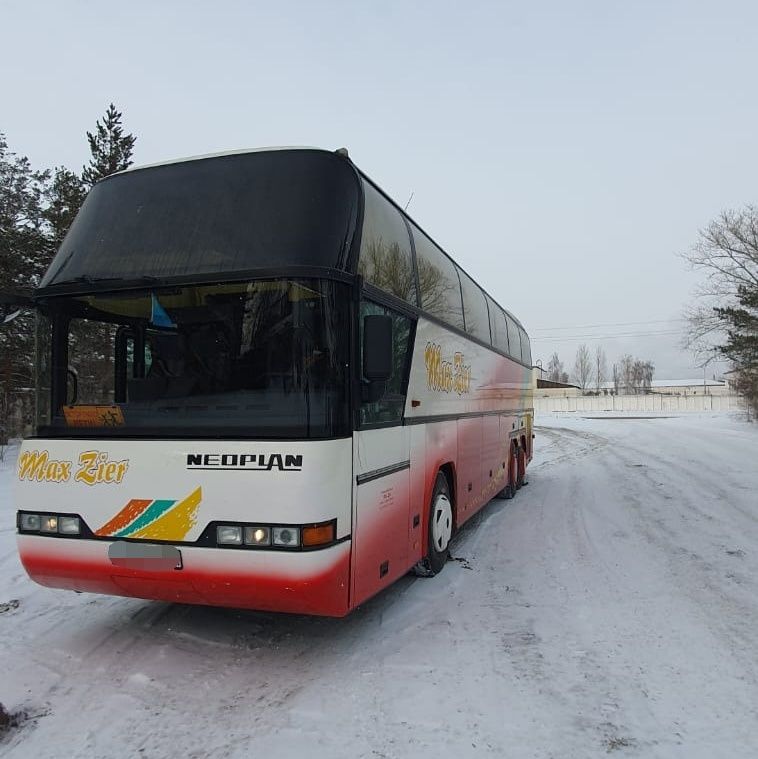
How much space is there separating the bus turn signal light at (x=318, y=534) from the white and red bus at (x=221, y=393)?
18 mm

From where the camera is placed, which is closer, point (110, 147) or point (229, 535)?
point (229, 535)

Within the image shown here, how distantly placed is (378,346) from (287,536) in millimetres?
1316

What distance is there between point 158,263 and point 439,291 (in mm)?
3190

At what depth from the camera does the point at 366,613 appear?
16.7 feet

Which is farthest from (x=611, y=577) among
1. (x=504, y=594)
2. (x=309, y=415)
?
(x=309, y=415)

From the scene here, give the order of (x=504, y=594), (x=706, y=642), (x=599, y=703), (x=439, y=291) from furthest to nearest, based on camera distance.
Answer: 1. (x=439, y=291)
2. (x=504, y=594)
3. (x=706, y=642)
4. (x=599, y=703)

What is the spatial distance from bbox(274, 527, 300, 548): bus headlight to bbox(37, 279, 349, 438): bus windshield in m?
0.56

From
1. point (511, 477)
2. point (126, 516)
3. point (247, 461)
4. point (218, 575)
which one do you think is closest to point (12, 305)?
point (126, 516)

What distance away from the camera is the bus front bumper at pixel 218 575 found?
362 cm

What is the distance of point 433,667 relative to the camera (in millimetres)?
4016

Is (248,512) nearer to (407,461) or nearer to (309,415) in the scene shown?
(309,415)

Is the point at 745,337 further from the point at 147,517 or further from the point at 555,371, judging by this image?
the point at 555,371

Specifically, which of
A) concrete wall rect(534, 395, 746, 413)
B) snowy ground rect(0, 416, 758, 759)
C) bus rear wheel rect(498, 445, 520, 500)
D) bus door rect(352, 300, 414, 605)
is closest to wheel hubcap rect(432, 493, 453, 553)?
snowy ground rect(0, 416, 758, 759)

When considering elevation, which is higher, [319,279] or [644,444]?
[319,279]
